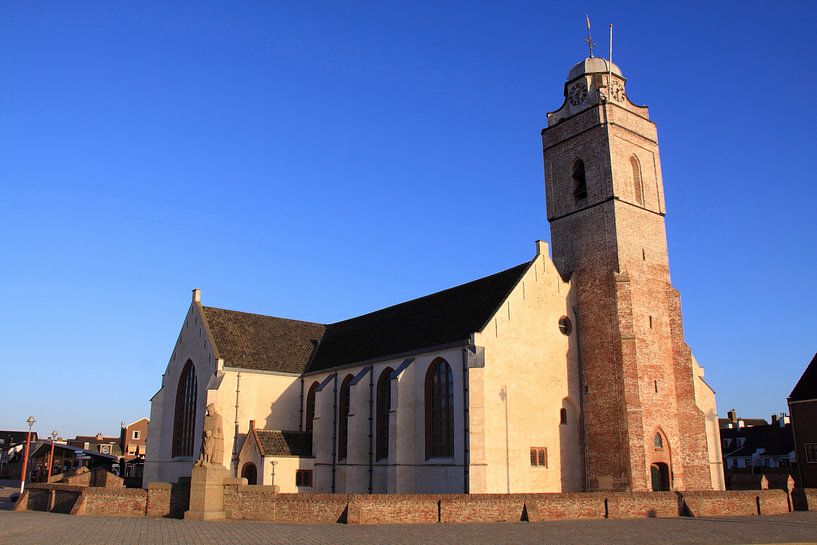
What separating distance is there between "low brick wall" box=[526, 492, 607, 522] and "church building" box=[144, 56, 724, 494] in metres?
6.12

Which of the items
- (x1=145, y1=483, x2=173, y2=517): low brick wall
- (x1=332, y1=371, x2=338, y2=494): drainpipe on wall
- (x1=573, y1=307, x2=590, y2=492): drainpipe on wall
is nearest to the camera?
(x1=145, y1=483, x2=173, y2=517): low brick wall

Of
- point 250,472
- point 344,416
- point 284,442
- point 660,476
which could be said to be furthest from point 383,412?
point 660,476

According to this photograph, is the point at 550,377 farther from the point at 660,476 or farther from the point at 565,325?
the point at 660,476

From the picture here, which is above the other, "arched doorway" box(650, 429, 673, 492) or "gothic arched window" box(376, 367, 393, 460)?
"gothic arched window" box(376, 367, 393, 460)

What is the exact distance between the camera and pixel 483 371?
108 ft

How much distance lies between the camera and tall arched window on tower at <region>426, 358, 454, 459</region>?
34219 mm

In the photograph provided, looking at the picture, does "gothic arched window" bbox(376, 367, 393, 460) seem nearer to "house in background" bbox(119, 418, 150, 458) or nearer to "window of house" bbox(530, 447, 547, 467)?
"window of house" bbox(530, 447, 547, 467)

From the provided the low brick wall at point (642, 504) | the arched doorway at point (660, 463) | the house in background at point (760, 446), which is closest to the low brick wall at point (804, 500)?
the arched doorway at point (660, 463)

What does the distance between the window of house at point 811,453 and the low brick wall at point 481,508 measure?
1206 inches

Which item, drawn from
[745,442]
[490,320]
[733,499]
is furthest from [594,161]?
[745,442]

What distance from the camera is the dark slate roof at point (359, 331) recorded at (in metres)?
37.0

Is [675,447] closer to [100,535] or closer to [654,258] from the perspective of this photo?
[654,258]

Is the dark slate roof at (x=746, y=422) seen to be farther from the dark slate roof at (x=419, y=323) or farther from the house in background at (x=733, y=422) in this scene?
the dark slate roof at (x=419, y=323)

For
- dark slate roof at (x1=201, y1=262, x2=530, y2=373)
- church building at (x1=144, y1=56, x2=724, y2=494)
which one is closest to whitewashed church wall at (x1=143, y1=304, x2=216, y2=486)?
church building at (x1=144, y1=56, x2=724, y2=494)
